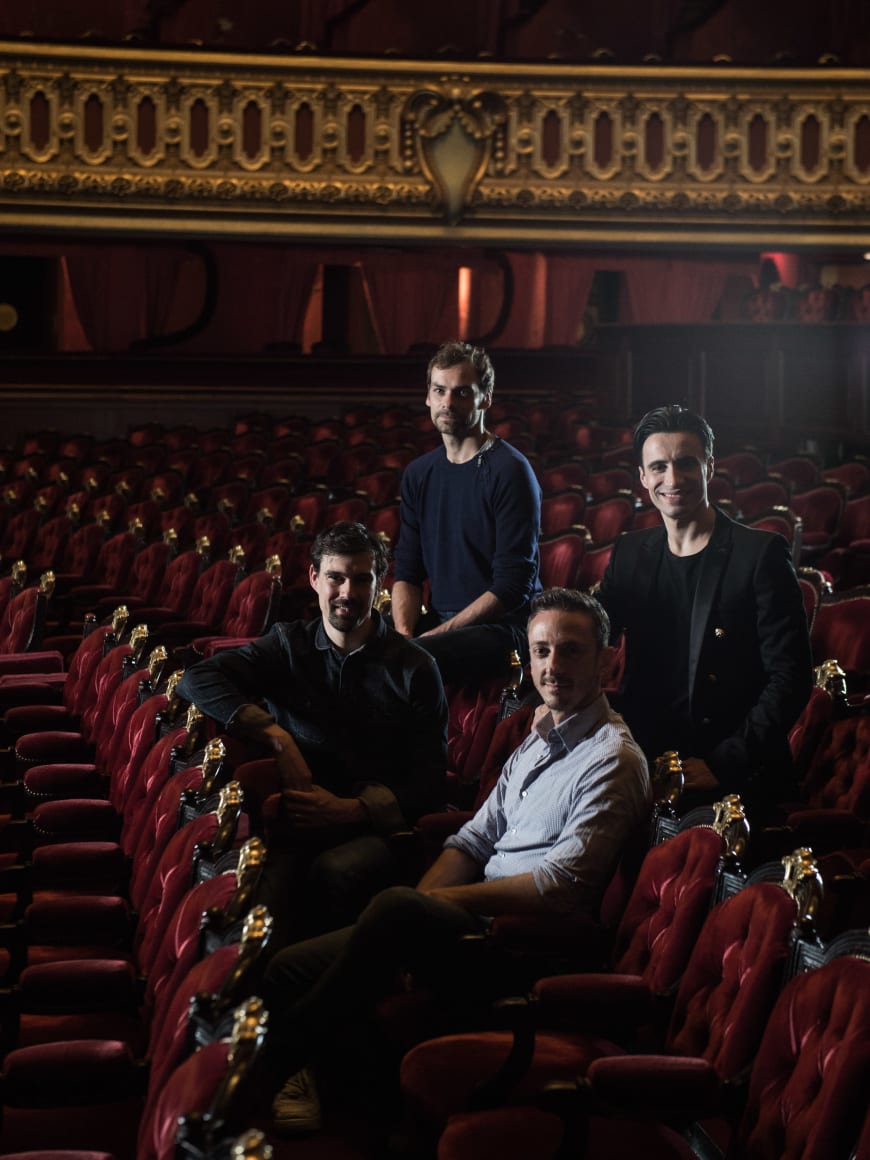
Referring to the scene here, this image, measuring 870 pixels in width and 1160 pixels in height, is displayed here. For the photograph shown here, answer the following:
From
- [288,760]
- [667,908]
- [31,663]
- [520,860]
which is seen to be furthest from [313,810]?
[31,663]

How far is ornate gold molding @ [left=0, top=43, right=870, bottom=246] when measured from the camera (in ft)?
25.7

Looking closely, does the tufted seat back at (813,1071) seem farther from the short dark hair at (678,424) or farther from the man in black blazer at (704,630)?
the short dark hair at (678,424)

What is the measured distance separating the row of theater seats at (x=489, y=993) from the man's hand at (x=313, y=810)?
31mm

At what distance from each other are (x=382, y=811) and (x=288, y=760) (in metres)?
0.17

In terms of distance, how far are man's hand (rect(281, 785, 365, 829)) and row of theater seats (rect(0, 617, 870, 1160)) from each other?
3cm

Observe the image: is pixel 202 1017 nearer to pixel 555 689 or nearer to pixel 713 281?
pixel 555 689

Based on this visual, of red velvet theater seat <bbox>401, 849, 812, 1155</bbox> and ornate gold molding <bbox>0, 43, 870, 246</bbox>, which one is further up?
ornate gold molding <bbox>0, 43, 870, 246</bbox>

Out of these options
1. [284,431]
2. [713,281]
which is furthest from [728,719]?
[713,281]

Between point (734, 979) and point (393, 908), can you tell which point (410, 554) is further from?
point (734, 979)

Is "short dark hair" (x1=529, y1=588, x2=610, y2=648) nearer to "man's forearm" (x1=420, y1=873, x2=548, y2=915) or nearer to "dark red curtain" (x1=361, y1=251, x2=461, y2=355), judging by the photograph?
"man's forearm" (x1=420, y1=873, x2=548, y2=915)

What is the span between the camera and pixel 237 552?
442 cm

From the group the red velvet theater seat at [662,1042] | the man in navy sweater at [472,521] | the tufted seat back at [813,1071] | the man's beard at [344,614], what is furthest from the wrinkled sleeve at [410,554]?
the tufted seat back at [813,1071]

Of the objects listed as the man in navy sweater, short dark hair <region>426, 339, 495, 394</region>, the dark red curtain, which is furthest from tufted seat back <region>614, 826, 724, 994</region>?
the dark red curtain

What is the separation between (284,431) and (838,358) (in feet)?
10.1
